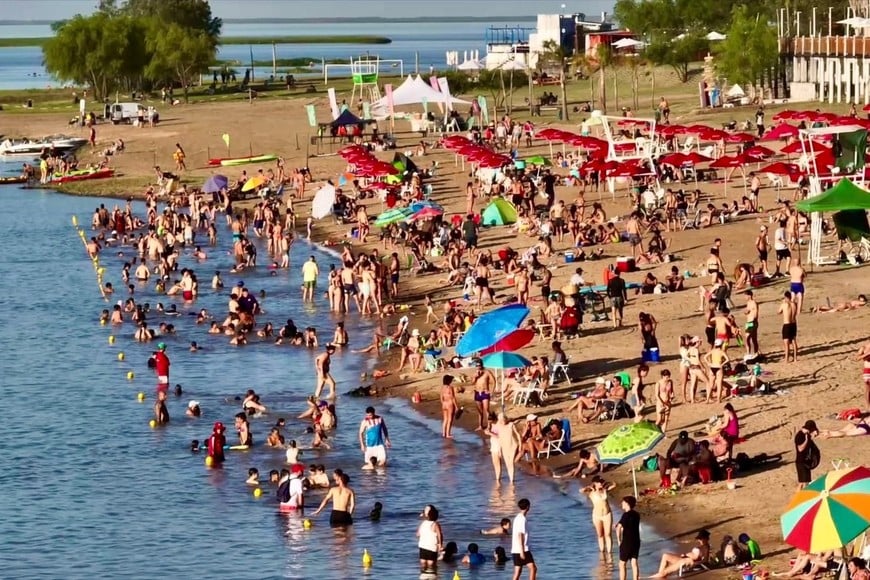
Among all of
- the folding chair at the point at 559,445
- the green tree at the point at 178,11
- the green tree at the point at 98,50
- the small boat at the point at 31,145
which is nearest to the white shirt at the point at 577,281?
the folding chair at the point at 559,445

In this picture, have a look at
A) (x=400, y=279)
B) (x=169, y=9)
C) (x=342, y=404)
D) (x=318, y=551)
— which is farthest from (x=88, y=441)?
(x=169, y=9)

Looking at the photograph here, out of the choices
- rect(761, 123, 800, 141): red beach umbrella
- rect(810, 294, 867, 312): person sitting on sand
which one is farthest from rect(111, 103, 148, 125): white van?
rect(810, 294, 867, 312): person sitting on sand

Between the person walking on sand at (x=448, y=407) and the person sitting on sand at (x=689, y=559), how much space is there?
7912 millimetres

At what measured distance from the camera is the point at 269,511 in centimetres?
2500

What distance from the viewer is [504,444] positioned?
2536 centimetres

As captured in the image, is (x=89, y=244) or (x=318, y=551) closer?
(x=318, y=551)

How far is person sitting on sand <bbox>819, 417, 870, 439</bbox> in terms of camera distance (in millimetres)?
24375

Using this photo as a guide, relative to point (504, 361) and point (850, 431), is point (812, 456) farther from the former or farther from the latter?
point (504, 361)

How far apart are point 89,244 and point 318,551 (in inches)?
1261

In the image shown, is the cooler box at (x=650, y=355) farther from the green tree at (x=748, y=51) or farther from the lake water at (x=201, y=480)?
the green tree at (x=748, y=51)

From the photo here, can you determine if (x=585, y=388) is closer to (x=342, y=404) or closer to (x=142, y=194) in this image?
(x=342, y=404)

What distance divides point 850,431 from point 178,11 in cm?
11270

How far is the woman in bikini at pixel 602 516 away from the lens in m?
21.5

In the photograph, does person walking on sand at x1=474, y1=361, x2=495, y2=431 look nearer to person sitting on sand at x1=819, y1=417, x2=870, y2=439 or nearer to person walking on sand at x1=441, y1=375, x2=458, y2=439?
person walking on sand at x1=441, y1=375, x2=458, y2=439
